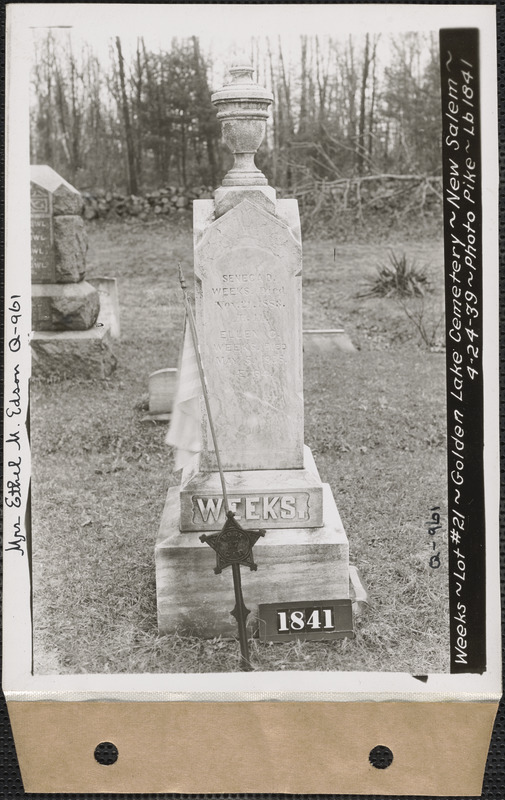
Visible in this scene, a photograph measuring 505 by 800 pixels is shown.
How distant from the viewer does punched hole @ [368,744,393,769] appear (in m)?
3.04

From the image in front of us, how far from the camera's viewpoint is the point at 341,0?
2.96 m

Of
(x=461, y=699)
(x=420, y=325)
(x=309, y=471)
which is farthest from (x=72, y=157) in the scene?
(x=461, y=699)

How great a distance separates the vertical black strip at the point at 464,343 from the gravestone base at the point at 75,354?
8.98ft

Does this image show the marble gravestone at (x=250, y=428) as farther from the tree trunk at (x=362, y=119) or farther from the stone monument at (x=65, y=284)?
the stone monument at (x=65, y=284)

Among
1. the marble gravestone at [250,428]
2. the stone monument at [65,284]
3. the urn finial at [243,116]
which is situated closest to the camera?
the urn finial at [243,116]

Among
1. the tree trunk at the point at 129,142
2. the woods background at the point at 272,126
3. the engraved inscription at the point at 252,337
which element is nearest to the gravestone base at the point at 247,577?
the engraved inscription at the point at 252,337

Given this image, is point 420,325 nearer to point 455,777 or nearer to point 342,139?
point 342,139

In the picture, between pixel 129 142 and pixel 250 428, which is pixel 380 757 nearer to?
pixel 250 428

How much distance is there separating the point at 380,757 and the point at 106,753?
965 mm

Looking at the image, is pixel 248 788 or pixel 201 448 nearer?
pixel 248 788

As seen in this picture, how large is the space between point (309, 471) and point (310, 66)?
170 cm

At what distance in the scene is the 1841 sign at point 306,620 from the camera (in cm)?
328

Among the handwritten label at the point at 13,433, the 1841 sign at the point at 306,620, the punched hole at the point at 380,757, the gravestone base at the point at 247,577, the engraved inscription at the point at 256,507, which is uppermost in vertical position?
the handwritten label at the point at 13,433

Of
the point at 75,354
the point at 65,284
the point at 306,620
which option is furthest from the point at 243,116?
the point at 65,284
